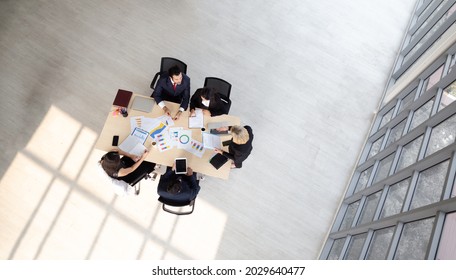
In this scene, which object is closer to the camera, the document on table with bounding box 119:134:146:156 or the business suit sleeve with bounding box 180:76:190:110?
the document on table with bounding box 119:134:146:156

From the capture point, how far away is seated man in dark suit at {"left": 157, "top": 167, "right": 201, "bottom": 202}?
4.20m

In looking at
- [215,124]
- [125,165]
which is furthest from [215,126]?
[125,165]

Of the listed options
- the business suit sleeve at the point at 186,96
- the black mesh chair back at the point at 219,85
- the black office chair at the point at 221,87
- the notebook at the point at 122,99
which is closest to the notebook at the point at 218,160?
the black office chair at the point at 221,87

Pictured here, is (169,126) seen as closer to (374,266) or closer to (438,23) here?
(374,266)

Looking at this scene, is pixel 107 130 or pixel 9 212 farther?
pixel 9 212

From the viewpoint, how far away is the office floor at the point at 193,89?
5.25m

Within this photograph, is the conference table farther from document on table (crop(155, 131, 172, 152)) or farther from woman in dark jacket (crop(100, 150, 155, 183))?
woman in dark jacket (crop(100, 150, 155, 183))

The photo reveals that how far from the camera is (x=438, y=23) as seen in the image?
18.5ft

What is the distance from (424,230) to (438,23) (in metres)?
3.94

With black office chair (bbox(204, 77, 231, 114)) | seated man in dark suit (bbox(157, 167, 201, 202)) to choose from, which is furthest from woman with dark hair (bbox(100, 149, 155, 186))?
black office chair (bbox(204, 77, 231, 114))

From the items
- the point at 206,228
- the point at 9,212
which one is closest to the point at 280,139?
the point at 206,228

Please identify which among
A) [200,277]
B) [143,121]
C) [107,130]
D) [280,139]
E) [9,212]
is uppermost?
[280,139]

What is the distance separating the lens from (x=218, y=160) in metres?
4.65

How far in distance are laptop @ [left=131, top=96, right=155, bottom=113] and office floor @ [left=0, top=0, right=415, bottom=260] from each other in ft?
3.73
